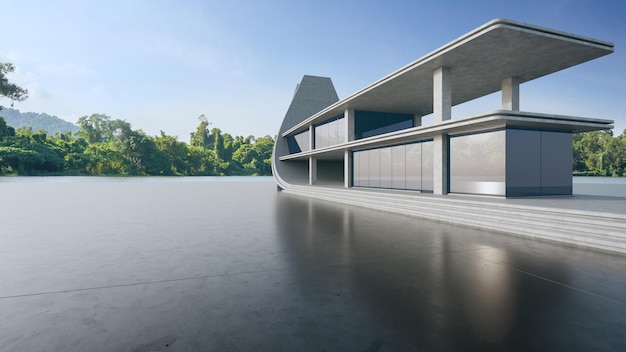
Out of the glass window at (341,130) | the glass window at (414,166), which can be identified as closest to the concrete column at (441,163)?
the glass window at (414,166)

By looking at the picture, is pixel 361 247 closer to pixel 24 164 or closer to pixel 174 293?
pixel 174 293

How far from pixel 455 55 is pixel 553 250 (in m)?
8.77

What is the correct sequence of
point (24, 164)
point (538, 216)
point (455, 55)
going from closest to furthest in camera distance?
point (538, 216) → point (455, 55) → point (24, 164)

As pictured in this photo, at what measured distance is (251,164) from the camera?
299 feet

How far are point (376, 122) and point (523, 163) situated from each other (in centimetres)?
1208

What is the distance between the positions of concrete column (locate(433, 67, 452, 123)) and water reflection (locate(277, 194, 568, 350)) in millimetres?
7392

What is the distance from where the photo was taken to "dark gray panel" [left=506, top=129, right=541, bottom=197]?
13.0 meters

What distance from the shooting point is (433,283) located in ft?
15.6

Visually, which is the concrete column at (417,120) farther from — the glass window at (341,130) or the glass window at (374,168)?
the glass window at (341,130)

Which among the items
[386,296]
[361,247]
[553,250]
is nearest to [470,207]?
[553,250]

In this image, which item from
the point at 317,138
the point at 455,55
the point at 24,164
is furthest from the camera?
the point at 24,164

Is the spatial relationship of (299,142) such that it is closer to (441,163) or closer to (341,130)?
(341,130)

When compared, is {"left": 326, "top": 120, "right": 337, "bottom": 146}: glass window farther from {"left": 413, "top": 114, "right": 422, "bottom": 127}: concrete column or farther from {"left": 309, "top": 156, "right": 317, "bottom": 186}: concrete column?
{"left": 413, "top": 114, "right": 422, "bottom": 127}: concrete column

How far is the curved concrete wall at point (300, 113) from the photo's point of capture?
113 ft
